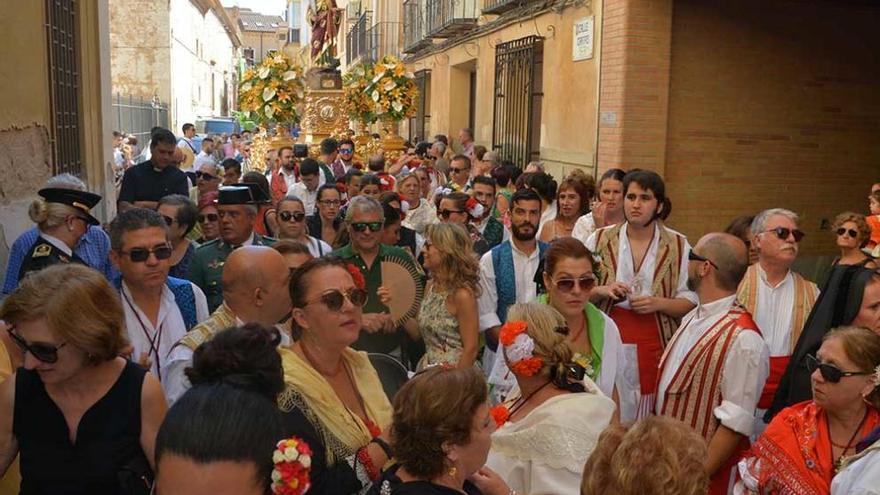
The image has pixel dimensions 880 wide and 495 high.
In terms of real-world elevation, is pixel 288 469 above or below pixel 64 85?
below

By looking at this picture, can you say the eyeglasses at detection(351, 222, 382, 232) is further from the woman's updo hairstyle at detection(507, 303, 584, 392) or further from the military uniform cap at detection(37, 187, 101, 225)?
the woman's updo hairstyle at detection(507, 303, 584, 392)

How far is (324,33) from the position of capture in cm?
1716

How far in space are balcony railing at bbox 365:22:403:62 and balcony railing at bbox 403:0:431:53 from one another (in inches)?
153

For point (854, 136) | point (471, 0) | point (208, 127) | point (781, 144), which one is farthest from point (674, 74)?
Result: point (208, 127)

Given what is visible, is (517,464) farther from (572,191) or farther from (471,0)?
(471,0)

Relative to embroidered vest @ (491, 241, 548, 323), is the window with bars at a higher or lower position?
higher

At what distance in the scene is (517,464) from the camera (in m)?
3.27

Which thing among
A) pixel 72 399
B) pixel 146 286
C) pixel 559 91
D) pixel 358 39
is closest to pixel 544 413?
pixel 72 399

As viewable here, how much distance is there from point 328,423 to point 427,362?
211 cm

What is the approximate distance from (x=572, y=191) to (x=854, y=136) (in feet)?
20.6

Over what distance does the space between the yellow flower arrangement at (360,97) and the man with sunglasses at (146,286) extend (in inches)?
448

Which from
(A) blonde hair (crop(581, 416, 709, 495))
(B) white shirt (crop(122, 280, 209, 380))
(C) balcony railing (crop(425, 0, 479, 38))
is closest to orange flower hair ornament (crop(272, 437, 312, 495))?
(A) blonde hair (crop(581, 416, 709, 495))

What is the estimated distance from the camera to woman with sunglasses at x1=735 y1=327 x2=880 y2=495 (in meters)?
3.53

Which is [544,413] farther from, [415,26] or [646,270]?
[415,26]
